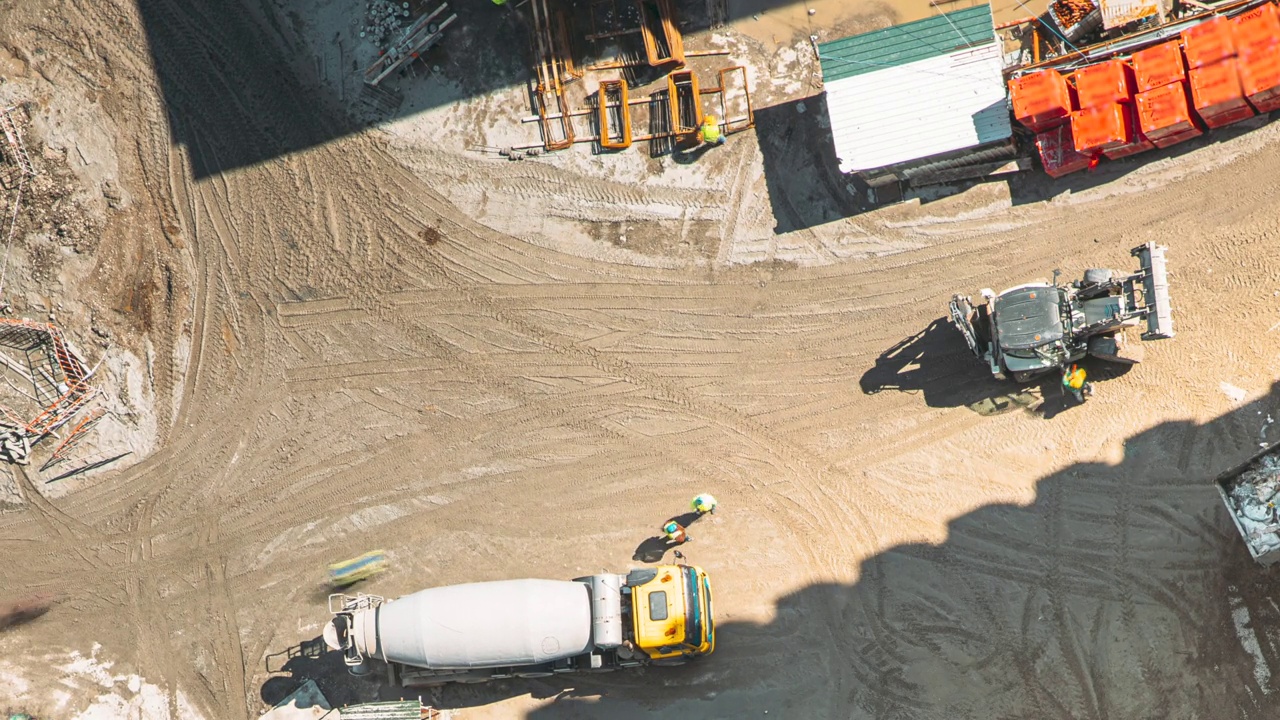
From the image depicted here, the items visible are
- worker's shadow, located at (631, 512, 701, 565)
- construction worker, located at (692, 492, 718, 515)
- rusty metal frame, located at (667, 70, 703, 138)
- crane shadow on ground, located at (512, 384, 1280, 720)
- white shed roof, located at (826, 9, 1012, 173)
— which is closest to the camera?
crane shadow on ground, located at (512, 384, 1280, 720)

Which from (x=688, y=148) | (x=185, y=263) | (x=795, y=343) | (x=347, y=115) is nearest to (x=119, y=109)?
(x=185, y=263)

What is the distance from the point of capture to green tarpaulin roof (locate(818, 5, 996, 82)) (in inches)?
706

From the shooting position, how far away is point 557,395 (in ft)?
64.8

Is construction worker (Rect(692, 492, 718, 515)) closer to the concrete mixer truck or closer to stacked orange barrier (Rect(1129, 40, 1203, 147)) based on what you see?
the concrete mixer truck

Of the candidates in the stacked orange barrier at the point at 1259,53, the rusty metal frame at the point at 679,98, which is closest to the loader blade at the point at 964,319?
the stacked orange barrier at the point at 1259,53

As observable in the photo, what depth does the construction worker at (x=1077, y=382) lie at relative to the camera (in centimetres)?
1797

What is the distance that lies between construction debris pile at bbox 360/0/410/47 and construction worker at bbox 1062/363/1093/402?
50.1 feet

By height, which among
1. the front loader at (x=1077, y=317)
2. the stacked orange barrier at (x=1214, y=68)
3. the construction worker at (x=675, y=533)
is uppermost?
the stacked orange barrier at (x=1214, y=68)

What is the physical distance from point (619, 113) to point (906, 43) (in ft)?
19.3

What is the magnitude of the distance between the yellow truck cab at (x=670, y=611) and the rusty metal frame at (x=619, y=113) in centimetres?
870

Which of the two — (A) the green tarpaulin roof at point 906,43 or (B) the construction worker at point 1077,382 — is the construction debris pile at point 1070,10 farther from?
(B) the construction worker at point 1077,382

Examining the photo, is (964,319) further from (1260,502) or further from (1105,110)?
(1260,502)

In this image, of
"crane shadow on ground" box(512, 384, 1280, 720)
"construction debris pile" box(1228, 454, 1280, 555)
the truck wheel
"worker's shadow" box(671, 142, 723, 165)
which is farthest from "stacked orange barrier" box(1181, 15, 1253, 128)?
"worker's shadow" box(671, 142, 723, 165)

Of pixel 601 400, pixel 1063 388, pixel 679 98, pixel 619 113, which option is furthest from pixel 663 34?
pixel 1063 388
